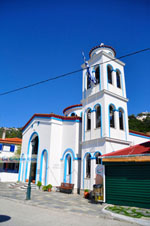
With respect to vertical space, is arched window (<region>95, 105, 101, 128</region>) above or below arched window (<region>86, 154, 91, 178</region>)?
above

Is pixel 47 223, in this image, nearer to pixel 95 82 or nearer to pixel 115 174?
pixel 115 174

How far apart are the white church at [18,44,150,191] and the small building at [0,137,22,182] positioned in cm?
776

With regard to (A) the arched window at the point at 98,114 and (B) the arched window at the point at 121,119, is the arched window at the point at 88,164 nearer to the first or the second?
(A) the arched window at the point at 98,114

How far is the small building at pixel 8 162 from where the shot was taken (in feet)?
75.7

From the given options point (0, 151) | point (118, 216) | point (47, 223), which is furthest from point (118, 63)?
point (0, 151)

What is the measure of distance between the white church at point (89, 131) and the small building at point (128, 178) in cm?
234

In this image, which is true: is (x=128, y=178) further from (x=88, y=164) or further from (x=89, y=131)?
(x=89, y=131)

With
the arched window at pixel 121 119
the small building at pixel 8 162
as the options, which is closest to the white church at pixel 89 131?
the arched window at pixel 121 119

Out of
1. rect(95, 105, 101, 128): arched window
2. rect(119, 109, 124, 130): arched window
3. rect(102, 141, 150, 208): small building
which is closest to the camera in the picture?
rect(102, 141, 150, 208): small building

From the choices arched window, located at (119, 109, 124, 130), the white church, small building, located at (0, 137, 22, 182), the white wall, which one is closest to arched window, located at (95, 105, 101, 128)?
the white church

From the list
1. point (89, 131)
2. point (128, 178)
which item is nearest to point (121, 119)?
point (89, 131)

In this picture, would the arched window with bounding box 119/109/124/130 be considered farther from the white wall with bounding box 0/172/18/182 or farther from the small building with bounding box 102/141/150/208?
the white wall with bounding box 0/172/18/182

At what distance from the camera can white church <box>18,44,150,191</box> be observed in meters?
13.2

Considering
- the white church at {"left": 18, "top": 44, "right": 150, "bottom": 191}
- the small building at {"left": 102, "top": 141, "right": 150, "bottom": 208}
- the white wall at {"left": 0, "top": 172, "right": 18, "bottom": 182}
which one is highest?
the white church at {"left": 18, "top": 44, "right": 150, "bottom": 191}
